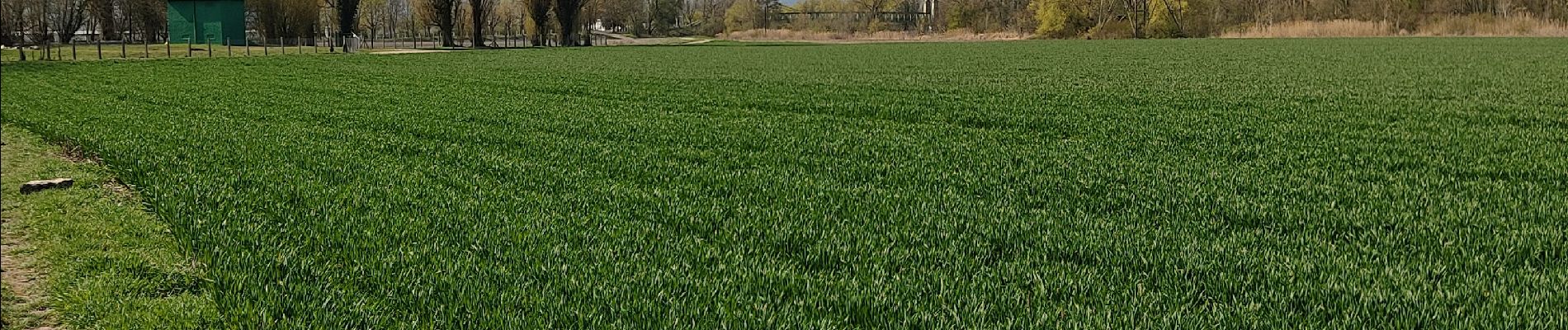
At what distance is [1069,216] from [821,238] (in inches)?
52.6

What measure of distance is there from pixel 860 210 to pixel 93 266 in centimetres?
339

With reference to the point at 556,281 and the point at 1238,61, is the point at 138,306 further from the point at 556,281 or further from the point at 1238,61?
the point at 1238,61

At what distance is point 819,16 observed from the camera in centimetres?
10425

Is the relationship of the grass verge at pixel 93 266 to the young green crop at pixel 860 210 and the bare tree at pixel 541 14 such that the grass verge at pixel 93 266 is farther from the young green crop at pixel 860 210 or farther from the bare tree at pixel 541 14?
the bare tree at pixel 541 14

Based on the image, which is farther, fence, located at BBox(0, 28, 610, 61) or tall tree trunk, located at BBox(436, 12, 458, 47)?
tall tree trunk, located at BBox(436, 12, 458, 47)

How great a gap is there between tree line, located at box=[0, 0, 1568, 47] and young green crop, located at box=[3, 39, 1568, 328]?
97.0 ft

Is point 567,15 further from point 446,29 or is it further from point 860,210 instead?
point 860,210

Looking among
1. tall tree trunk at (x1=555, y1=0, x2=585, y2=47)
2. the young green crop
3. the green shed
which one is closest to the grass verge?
the young green crop

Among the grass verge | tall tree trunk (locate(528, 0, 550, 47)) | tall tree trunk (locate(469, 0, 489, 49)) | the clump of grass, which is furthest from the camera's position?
tall tree trunk (locate(528, 0, 550, 47))

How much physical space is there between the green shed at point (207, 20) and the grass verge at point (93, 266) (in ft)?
166

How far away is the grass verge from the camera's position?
3.61 m

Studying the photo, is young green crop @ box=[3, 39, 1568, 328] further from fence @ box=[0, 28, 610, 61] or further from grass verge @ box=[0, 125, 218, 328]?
fence @ box=[0, 28, 610, 61]

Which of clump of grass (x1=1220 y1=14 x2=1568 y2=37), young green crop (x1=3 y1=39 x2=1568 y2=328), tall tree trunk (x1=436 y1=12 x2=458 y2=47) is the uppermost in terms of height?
tall tree trunk (x1=436 y1=12 x2=458 y2=47)

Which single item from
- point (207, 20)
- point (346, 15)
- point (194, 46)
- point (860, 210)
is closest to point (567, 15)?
point (346, 15)
